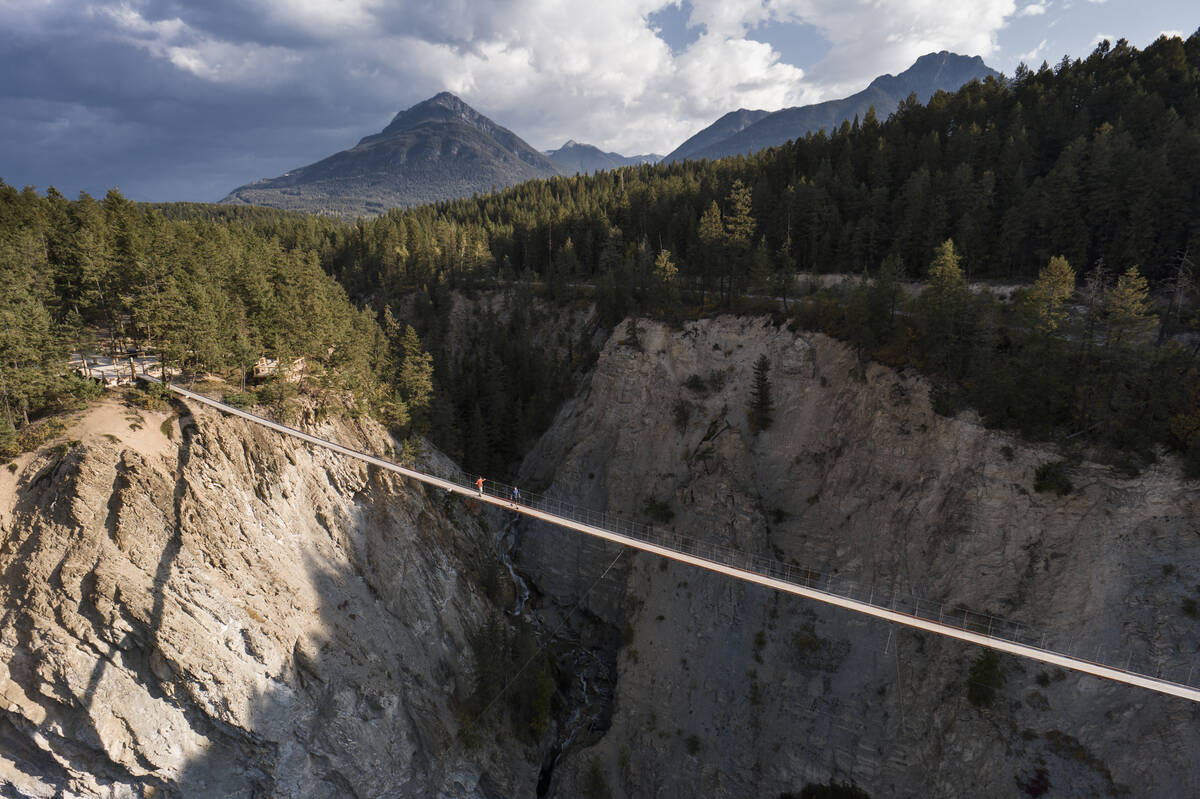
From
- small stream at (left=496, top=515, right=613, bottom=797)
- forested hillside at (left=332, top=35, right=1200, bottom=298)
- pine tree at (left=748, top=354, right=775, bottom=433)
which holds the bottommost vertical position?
small stream at (left=496, top=515, right=613, bottom=797)

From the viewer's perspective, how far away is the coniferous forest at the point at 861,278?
2828cm

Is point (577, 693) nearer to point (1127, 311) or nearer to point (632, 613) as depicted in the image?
point (632, 613)

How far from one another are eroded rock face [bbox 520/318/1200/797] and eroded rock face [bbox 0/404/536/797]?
13967 mm

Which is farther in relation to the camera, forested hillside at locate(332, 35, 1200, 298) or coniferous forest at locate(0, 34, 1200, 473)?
forested hillside at locate(332, 35, 1200, 298)

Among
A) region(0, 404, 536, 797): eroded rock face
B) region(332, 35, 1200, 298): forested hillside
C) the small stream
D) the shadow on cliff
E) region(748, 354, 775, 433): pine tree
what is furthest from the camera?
region(748, 354, 775, 433): pine tree

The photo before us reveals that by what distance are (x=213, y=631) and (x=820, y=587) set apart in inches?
1340

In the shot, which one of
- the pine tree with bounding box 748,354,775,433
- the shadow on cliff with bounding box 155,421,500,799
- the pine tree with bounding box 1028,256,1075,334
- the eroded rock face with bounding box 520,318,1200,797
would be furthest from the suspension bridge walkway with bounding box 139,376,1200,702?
the pine tree with bounding box 1028,256,1075,334

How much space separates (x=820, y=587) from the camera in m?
35.1

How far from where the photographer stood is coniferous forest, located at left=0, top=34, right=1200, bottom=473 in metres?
28.3

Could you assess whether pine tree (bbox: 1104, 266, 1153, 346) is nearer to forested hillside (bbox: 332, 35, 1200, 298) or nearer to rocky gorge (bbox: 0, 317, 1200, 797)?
rocky gorge (bbox: 0, 317, 1200, 797)

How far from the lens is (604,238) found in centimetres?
7894

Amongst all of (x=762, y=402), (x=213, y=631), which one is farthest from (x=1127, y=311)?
(x=213, y=631)

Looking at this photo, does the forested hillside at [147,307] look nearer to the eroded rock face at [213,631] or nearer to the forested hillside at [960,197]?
the eroded rock face at [213,631]

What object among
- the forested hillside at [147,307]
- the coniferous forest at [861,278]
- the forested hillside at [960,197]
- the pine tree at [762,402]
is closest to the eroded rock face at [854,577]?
the pine tree at [762,402]
